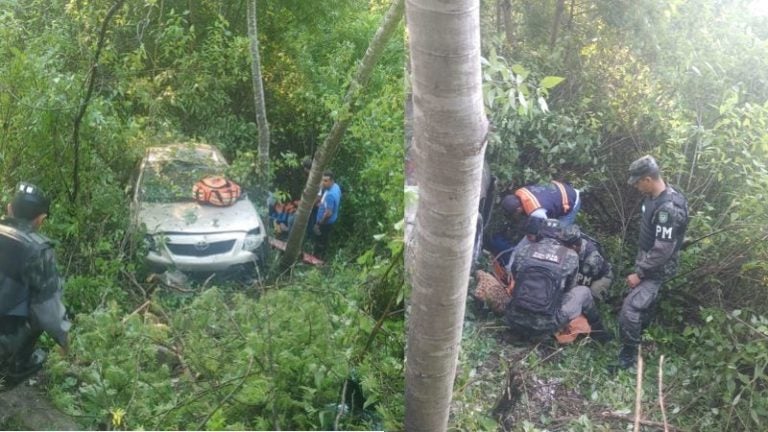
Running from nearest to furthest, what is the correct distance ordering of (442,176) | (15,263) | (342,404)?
(442,176), (15,263), (342,404)

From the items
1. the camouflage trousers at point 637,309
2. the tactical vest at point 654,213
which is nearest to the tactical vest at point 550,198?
the tactical vest at point 654,213

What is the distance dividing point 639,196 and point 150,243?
4.94ft

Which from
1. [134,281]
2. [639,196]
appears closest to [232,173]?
[134,281]

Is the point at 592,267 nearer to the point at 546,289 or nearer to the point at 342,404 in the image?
the point at 546,289

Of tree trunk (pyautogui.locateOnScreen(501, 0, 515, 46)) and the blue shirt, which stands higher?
tree trunk (pyautogui.locateOnScreen(501, 0, 515, 46))

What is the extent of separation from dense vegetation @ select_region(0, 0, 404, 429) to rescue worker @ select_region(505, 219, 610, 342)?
38 cm

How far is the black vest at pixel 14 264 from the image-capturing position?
2404 mm

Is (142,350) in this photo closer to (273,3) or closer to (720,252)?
(273,3)

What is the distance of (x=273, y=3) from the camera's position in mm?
2562

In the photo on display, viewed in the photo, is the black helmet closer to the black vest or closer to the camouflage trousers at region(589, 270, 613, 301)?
the black vest

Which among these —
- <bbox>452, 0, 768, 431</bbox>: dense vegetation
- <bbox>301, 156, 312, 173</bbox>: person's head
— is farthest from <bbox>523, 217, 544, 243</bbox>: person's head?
<bbox>301, 156, 312, 173</bbox>: person's head

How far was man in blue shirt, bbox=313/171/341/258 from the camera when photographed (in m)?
2.62

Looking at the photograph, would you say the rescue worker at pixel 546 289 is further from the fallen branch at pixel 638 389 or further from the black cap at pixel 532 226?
the fallen branch at pixel 638 389

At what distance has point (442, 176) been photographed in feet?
6.23
